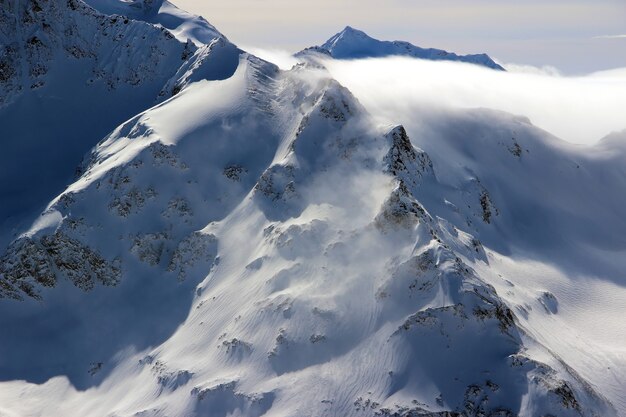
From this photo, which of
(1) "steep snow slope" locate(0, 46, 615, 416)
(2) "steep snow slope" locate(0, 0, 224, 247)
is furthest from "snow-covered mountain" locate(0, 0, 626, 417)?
(2) "steep snow slope" locate(0, 0, 224, 247)

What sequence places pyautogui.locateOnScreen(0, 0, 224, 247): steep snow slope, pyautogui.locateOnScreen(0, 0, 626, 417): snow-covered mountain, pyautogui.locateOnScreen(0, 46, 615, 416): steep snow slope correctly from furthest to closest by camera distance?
pyautogui.locateOnScreen(0, 0, 224, 247): steep snow slope
pyautogui.locateOnScreen(0, 0, 626, 417): snow-covered mountain
pyautogui.locateOnScreen(0, 46, 615, 416): steep snow slope

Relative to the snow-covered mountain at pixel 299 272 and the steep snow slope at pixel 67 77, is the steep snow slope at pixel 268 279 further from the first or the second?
the steep snow slope at pixel 67 77

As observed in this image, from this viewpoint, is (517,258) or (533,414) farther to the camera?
(517,258)

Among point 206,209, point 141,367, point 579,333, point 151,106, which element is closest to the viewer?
point 141,367

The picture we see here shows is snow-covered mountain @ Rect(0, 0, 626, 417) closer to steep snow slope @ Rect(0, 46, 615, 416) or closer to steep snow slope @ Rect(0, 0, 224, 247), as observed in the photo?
steep snow slope @ Rect(0, 46, 615, 416)

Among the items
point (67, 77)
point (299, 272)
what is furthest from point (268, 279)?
point (67, 77)

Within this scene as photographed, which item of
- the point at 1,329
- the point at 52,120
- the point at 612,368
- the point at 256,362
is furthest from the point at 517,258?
the point at 52,120

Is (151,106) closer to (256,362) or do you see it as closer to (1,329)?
(1,329)

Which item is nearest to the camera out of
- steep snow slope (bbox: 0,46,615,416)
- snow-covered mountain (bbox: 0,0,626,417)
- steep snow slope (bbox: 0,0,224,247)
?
steep snow slope (bbox: 0,46,615,416)
